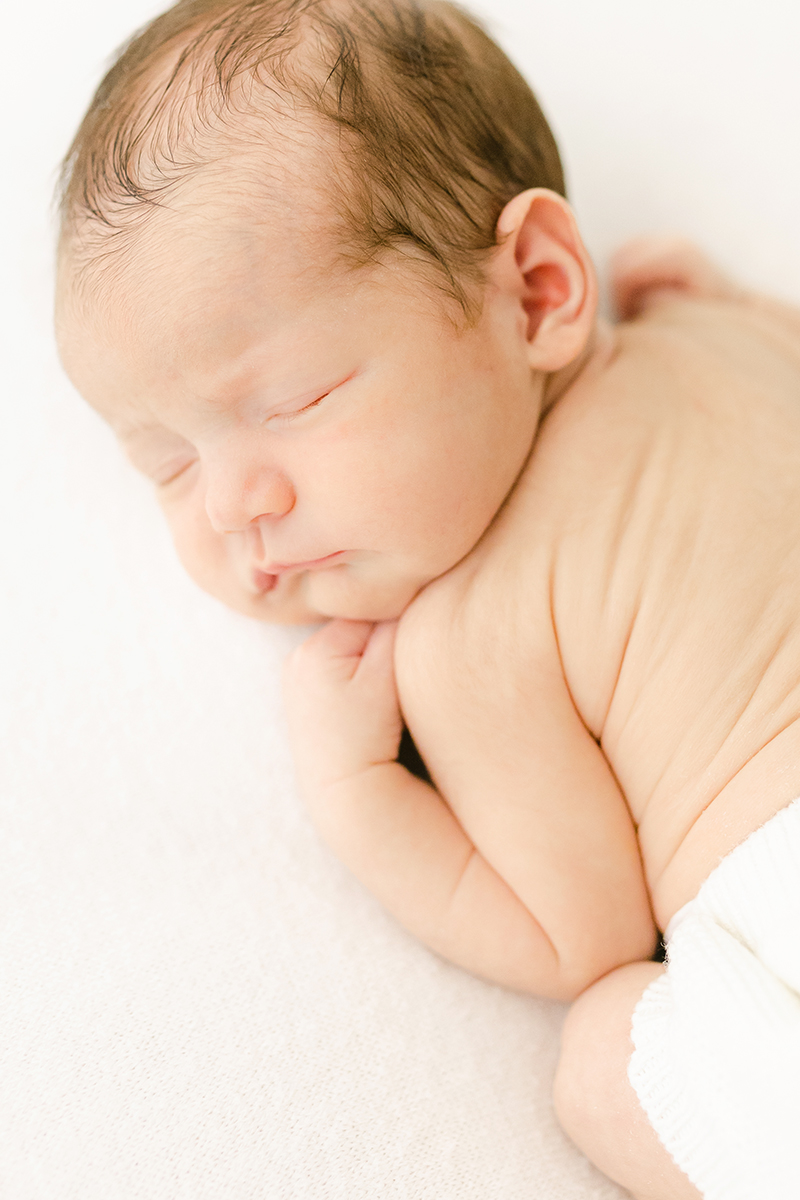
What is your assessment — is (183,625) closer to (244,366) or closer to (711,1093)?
(244,366)

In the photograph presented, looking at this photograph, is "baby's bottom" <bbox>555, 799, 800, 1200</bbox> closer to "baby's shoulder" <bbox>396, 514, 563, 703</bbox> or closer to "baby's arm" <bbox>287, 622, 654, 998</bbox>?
"baby's arm" <bbox>287, 622, 654, 998</bbox>

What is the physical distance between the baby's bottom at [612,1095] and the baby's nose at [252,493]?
607 millimetres

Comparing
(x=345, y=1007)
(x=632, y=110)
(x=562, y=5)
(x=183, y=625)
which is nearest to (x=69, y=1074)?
(x=345, y=1007)

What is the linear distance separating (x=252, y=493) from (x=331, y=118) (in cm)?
37

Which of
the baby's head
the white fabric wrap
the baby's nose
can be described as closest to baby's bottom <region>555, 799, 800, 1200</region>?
the white fabric wrap

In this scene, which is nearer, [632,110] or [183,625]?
[183,625]

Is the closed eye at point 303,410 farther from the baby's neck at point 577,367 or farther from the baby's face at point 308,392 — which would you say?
the baby's neck at point 577,367

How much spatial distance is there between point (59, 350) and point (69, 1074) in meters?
0.74

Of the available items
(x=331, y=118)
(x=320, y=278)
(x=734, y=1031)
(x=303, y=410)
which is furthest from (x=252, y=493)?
(x=734, y=1031)

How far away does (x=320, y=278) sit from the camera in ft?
3.22

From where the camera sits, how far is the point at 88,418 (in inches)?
52.5

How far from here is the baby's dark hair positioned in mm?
978

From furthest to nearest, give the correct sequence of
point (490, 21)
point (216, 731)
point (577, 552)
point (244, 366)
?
point (490, 21) → point (216, 731) → point (577, 552) → point (244, 366)

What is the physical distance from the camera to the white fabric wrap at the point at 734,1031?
2.81 ft
